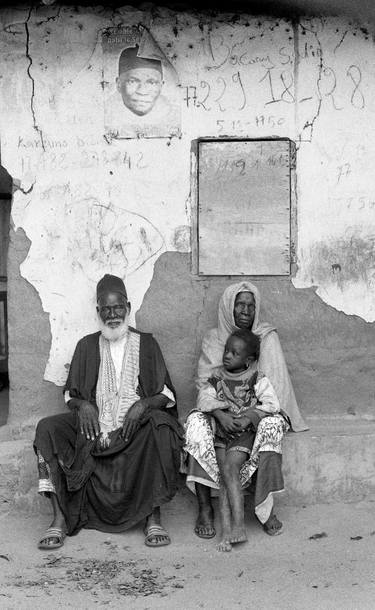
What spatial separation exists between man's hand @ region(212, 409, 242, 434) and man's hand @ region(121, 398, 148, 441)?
0.42m

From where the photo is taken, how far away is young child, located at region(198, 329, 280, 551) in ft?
14.6

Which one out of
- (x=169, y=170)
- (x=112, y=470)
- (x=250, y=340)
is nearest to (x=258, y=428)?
(x=250, y=340)

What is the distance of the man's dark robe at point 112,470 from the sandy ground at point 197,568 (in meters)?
0.13

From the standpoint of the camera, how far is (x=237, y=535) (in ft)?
14.5

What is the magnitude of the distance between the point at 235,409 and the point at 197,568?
91 centimetres

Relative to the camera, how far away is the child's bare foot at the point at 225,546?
441 cm

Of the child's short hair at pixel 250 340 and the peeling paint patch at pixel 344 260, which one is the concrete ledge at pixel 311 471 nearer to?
the child's short hair at pixel 250 340

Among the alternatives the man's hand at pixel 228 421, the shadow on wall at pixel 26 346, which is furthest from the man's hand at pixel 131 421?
the shadow on wall at pixel 26 346

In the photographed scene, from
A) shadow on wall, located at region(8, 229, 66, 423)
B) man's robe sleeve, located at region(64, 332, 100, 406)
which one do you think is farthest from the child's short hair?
shadow on wall, located at region(8, 229, 66, 423)

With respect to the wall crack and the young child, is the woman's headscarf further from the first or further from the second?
the wall crack

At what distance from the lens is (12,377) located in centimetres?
525

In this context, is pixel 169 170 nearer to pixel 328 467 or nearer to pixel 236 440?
pixel 236 440

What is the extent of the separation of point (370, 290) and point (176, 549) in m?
2.01

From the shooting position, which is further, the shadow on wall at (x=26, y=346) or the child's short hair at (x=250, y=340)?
the shadow on wall at (x=26, y=346)
